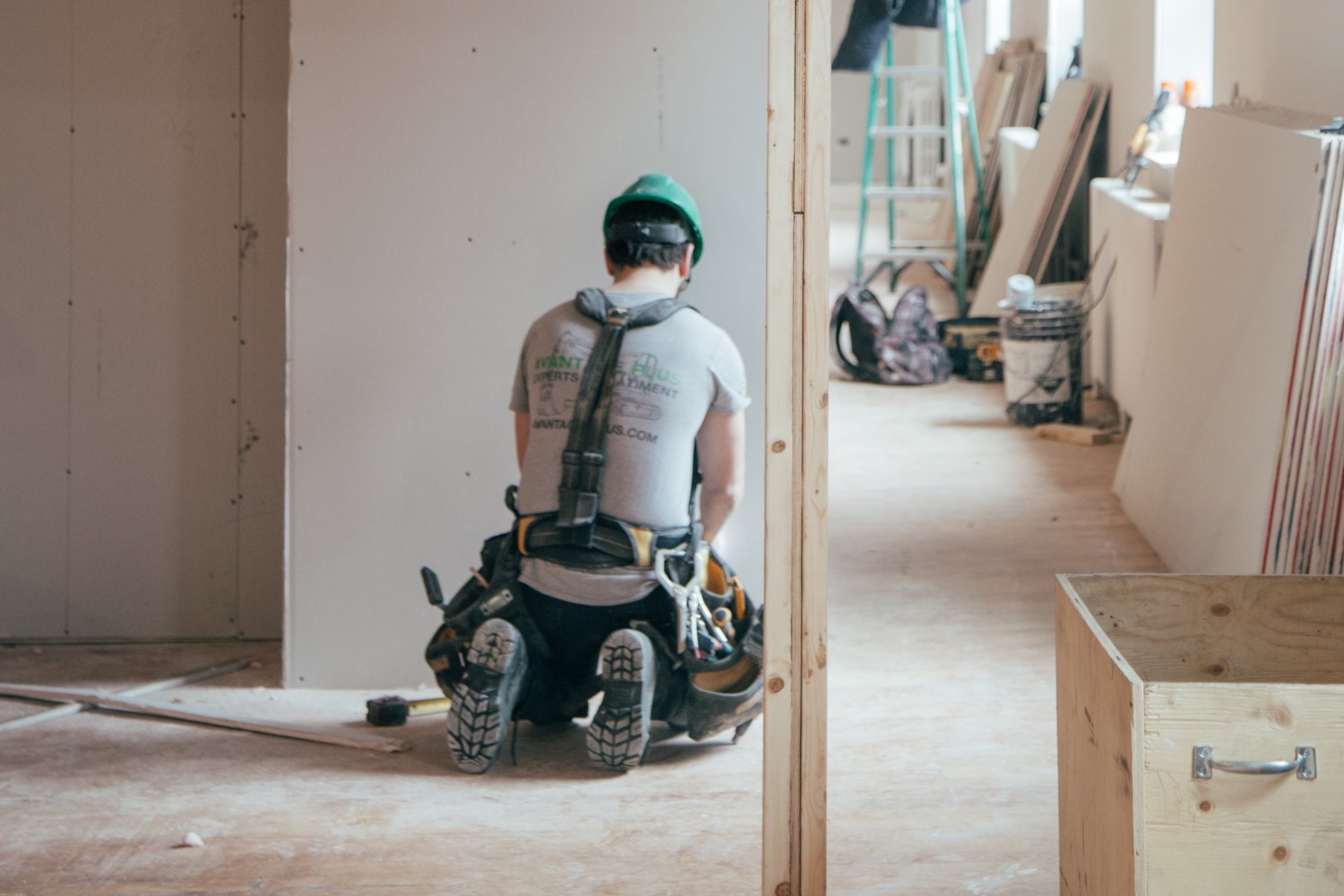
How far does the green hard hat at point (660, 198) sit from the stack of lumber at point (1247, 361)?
1330mm

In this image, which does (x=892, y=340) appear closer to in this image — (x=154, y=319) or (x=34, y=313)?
(x=154, y=319)

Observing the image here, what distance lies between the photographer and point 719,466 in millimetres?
3270

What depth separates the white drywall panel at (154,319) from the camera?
12.4ft

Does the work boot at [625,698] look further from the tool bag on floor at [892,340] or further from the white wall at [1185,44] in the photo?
the tool bag on floor at [892,340]

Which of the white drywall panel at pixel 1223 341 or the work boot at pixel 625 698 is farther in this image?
the white drywall panel at pixel 1223 341

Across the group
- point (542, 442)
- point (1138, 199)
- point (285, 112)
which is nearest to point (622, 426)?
point (542, 442)

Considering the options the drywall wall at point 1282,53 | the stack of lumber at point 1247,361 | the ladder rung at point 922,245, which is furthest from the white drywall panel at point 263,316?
the ladder rung at point 922,245

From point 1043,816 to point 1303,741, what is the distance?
1134 millimetres

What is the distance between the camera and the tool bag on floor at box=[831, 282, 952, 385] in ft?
25.1

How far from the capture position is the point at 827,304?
2.10 m

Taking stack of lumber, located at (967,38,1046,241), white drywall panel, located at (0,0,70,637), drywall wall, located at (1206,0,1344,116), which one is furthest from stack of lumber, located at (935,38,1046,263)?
white drywall panel, located at (0,0,70,637)

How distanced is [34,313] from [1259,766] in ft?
10.4

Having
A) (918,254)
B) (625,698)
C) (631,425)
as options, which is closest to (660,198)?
(631,425)

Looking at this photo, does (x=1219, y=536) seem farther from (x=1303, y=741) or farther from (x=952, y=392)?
(x=952, y=392)
